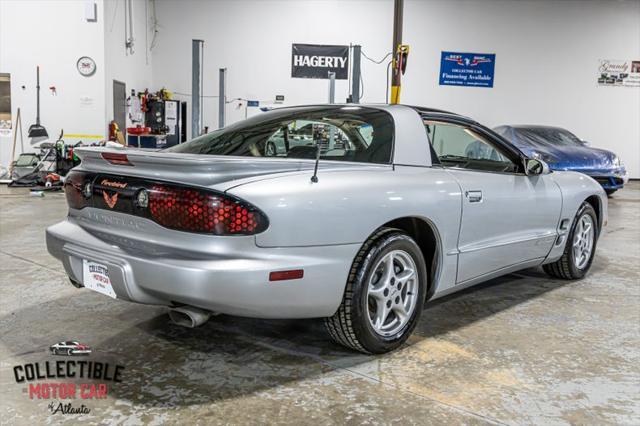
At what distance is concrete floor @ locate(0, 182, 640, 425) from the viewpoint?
203cm

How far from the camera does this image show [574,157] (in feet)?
28.8

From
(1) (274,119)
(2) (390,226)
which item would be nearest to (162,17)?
(1) (274,119)

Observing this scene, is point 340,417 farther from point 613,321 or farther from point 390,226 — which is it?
point 613,321

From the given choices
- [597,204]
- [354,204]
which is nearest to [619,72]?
[597,204]

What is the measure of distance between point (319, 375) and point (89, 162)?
4.59 feet

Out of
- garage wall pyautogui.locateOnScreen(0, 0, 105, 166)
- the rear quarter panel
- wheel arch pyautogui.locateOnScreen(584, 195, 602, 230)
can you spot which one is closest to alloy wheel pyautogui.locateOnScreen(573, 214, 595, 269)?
wheel arch pyautogui.locateOnScreen(584, 195, 602, 230)

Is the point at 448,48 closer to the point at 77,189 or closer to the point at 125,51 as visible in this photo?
the point at 125,51

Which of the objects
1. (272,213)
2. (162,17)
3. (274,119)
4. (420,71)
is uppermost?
(162,17)

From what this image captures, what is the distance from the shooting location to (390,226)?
260 cm

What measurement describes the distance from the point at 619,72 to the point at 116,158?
14289 mm

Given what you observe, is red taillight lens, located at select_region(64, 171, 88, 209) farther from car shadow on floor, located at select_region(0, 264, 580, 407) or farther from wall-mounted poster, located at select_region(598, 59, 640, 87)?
wall-mounted poster, located at select_region(598, 59, 640, 87)

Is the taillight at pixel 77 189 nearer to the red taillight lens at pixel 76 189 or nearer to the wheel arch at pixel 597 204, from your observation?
the red taillight lens at pixel 76 189

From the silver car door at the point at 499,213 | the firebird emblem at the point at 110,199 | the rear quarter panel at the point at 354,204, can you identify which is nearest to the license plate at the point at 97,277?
the firebird emblem at the point at 110,199

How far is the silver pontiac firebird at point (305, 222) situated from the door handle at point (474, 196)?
0.04 feet
